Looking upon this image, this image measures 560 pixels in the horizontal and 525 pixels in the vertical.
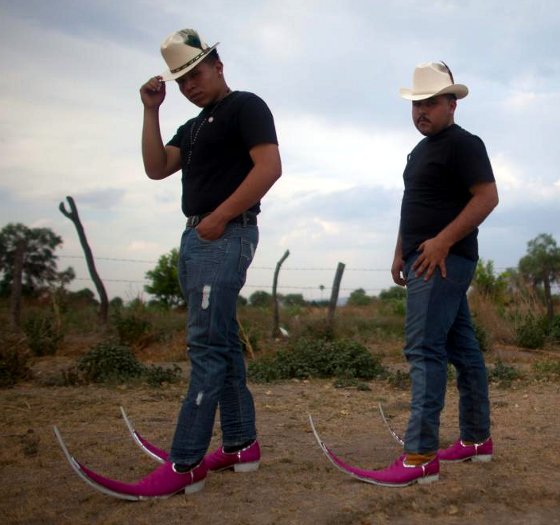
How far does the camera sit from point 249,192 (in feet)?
10.6

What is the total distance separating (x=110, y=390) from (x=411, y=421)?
14.2ft

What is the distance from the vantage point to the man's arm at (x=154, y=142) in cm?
354

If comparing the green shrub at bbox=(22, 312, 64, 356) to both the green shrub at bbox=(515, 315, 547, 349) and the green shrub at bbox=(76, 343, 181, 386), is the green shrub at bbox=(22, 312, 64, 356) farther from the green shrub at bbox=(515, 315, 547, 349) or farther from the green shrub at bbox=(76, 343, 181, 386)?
the green shrub at bbox=(515, 315, 547, 349)

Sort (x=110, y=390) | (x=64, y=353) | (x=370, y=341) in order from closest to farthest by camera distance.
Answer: (x=110, y=390) → (x=64, y=353) → (x=370, y=341)

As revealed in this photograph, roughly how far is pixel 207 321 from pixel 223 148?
0.78 m

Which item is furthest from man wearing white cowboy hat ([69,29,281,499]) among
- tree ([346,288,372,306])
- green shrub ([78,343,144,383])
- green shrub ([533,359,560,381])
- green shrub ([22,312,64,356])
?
tree ([346,288,372,306])

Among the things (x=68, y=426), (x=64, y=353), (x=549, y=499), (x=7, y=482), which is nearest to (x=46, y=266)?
(x=64, y=353)

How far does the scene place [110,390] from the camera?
7.08m

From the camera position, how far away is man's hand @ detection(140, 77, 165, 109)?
11.5 feet

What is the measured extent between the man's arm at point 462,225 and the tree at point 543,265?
10.3 meters

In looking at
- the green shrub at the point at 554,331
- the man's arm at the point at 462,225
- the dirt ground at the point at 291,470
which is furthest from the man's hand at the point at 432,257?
the green shrub at the point at 554,331

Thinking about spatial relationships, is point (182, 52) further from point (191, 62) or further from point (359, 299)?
point (359, 299)

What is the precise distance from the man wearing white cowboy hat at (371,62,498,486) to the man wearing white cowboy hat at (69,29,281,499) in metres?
0.70

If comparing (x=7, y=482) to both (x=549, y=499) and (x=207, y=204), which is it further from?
(x=549, y=499)
